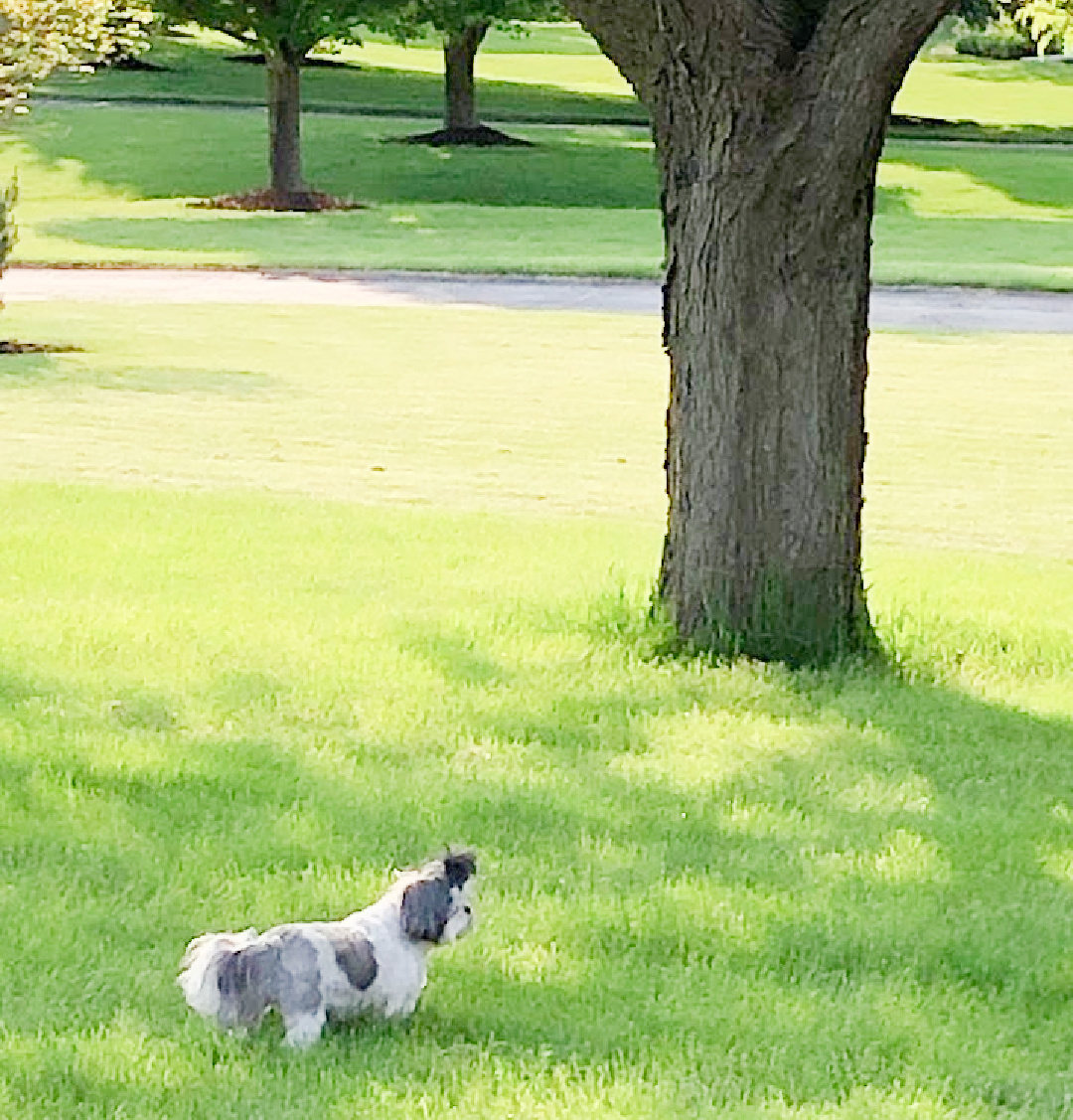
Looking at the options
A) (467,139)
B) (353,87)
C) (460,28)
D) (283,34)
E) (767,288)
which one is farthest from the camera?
(353,87)

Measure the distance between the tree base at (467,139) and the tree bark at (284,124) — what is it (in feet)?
25.4

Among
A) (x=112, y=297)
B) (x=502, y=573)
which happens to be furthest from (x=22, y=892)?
(x=112, y=297)

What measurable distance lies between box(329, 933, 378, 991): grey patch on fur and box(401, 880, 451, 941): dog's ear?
0.28ft

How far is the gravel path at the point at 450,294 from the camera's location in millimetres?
24266

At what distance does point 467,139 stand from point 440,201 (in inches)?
244

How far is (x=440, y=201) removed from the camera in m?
43.1

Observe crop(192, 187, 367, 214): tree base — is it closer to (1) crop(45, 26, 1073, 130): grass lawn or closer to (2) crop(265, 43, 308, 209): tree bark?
(2) crop(265, 43, 308, 209): tree bark

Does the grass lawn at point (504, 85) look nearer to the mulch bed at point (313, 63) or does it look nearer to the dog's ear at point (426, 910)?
the mulch bed at point (313, 63)

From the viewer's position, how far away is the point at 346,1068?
4469 millimetres

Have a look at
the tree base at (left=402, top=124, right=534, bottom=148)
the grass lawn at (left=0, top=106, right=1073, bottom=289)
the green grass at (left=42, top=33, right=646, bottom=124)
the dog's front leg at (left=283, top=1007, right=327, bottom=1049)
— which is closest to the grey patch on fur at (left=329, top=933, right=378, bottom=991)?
the dog's front leg at (left=283, top=1007, right=327, bottom=1049)

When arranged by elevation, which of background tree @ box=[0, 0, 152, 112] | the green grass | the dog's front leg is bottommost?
the dog's front leg

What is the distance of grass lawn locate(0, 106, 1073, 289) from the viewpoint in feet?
102

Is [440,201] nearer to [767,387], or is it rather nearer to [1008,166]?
[1008,166]

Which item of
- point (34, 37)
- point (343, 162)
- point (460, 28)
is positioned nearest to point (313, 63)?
point (343, 162)
